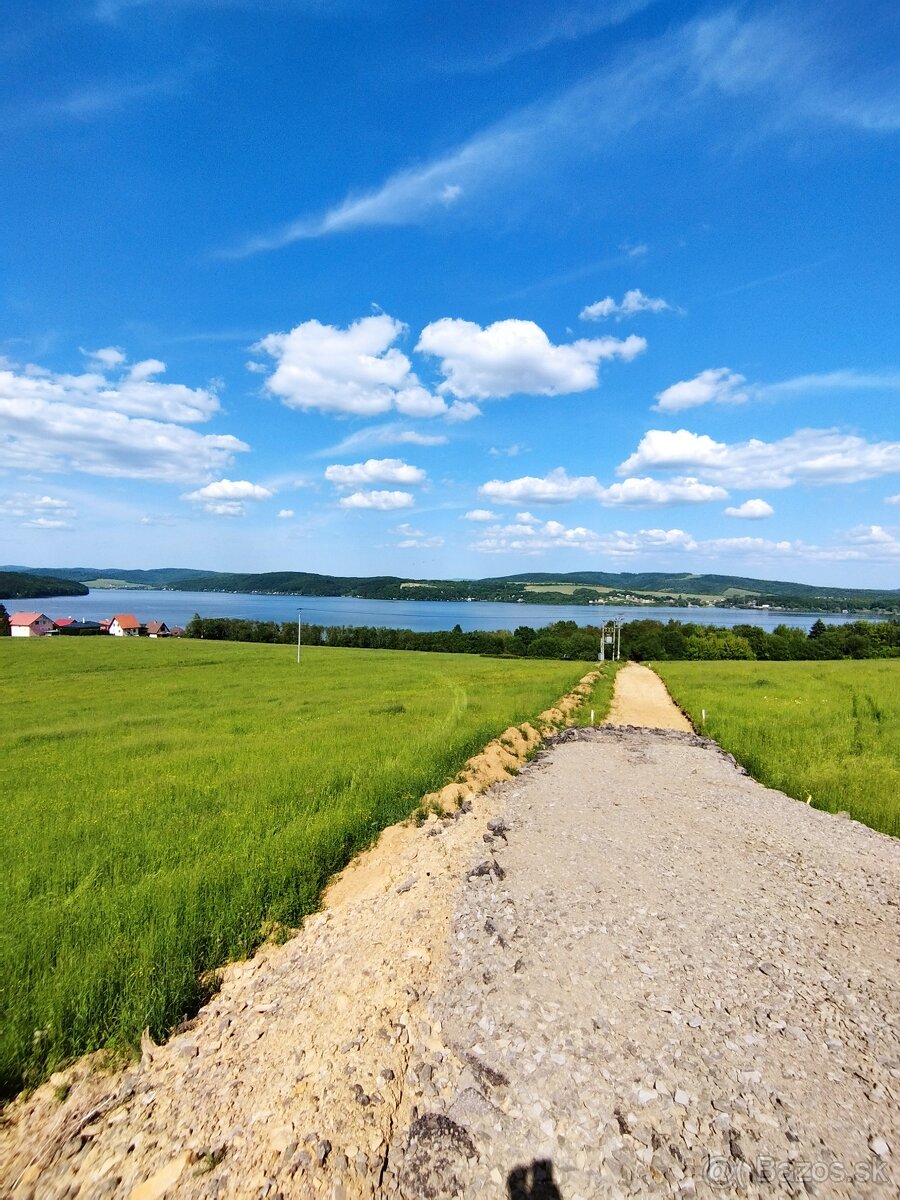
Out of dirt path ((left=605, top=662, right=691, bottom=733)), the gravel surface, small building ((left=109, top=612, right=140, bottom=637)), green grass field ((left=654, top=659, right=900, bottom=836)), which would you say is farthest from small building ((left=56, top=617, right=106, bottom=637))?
the gravel surface

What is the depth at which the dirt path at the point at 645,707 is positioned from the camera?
2612cm

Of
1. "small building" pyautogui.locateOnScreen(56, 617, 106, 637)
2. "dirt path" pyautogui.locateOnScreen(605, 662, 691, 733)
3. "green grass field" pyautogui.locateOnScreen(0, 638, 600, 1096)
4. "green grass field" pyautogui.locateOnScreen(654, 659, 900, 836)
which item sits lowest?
"small building" pyautogui.locateOnScreen(56, 617, 106, 637)

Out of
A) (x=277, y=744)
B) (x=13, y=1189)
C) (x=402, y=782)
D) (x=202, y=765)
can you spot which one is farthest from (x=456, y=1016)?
(x=277, y=744)

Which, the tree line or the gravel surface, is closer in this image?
the gravel surface

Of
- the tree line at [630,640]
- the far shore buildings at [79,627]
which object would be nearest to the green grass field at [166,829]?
the tree line at [630,640]

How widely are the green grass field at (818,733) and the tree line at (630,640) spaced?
45693 millimetres

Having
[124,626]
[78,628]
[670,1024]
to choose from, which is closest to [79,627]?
[78,628]

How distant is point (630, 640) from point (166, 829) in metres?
86.7

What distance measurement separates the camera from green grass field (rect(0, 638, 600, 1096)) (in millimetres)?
5789

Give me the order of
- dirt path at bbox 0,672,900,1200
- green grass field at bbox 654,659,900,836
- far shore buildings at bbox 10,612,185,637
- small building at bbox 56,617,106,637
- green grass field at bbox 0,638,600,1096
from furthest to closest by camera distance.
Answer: small building at bbox 56,617,106,637 → far shore buildings at bbox 10,612,185,637 → green grass field at bbox 654,659,900,836 → green grass field at bbox 0,638,600,1096 → dirt path at bbox 0,672,900,1200

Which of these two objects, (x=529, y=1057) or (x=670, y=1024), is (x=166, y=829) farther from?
(x=670, y=1024)

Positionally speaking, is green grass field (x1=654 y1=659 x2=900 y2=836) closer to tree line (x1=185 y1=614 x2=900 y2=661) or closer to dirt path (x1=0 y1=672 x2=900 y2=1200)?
dirt path (x1=0 y1=672 x2=900 y2=1200)

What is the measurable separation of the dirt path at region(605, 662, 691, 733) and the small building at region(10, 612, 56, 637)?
105946mm

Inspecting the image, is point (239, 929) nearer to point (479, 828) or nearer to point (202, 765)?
point (479, 828)
